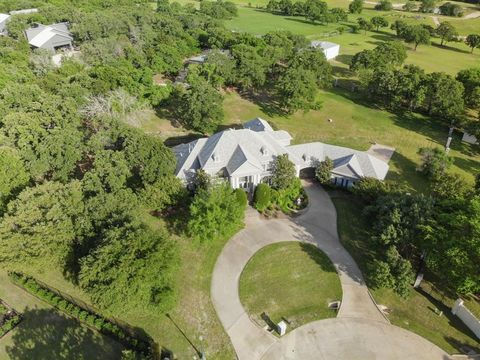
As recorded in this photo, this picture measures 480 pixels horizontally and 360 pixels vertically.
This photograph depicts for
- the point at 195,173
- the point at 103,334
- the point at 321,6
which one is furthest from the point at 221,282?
the point at 321,6

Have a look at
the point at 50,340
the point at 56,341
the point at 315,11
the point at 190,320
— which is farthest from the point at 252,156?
the point at 315,11

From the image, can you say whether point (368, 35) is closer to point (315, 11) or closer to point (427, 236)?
point (315, 11)

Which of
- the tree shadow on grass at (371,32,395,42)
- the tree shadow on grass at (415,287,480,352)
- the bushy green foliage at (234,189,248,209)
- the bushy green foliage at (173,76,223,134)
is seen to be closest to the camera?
the tree shadow on grass at (415,287,480,352)

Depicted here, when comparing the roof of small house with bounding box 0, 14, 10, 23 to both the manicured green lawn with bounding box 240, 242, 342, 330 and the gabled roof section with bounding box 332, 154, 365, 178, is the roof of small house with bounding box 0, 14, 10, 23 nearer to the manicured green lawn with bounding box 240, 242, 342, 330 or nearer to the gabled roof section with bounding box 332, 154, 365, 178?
the gabled roof section with bounding box 332, 154, 365, 178

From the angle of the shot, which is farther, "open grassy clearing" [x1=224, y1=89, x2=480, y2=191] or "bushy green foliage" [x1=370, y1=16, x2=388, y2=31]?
"bushy green foliage" [x1=370, y1=16, x2=388, y2=31]

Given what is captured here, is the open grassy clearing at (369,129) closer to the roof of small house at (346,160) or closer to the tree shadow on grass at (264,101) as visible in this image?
the tree shadow on grass at (264,101)

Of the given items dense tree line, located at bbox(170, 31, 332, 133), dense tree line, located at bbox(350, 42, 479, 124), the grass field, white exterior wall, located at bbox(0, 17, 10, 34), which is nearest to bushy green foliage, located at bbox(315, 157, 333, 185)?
dense tree line, located at bbox(170, 31, 332, 133)
